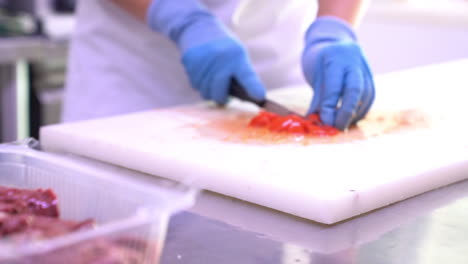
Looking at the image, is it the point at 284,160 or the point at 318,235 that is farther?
the point at 284,160

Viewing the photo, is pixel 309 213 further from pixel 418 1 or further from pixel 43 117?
pixel 418 1

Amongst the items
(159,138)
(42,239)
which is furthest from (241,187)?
(42,239)

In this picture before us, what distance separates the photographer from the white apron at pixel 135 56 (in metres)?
1.85

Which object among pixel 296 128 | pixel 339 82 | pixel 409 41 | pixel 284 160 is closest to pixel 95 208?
pixel 284 160

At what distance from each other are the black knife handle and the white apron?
29 cm

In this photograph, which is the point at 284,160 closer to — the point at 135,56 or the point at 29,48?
the point at 135,56

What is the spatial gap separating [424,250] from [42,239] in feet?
1.60

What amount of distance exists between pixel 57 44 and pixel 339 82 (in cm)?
168

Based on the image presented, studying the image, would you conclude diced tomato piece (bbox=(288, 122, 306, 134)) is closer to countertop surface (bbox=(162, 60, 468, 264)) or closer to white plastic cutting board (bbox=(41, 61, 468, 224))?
white plastic cutting board (bbox=(41, 61, 468, 224))

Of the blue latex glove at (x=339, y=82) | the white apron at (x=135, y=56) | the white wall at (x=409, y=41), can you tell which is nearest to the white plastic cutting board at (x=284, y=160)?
the blue latex glove at (x=339, y=82)

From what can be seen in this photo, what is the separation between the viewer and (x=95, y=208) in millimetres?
715

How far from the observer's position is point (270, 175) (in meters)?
1.06

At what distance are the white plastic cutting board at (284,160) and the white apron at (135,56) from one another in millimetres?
332

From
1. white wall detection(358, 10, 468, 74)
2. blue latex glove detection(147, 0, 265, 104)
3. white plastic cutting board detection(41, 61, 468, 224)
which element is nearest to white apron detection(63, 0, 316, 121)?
blue latex glove detection(147, 0, 265, 104)
